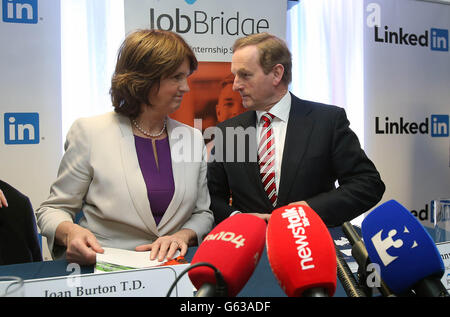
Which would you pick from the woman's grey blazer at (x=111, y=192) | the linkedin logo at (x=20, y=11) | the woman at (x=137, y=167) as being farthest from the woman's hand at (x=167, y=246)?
the linkedin logo at (x=20, y=11)

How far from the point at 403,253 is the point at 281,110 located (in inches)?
61.1

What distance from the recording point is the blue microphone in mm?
659

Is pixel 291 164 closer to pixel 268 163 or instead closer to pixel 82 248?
pixel 268 163

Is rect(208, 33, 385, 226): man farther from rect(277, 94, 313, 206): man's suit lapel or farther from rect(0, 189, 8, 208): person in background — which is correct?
rect(0, 189, 8, 208): person in background

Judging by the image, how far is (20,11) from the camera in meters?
3.00

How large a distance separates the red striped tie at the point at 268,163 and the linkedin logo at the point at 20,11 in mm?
2202

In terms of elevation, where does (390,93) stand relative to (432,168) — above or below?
above

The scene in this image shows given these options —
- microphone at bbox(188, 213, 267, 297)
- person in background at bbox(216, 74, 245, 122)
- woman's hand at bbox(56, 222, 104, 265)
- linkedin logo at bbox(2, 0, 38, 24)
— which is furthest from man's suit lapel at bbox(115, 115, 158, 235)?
linkedin logo at bbox(2, 0, 38, 24)

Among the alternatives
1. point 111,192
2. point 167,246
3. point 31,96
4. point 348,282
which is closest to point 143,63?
Answer: point 111,192

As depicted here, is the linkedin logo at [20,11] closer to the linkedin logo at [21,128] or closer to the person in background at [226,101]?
the linkedin logo at [21,128]

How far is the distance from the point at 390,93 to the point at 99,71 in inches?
120
